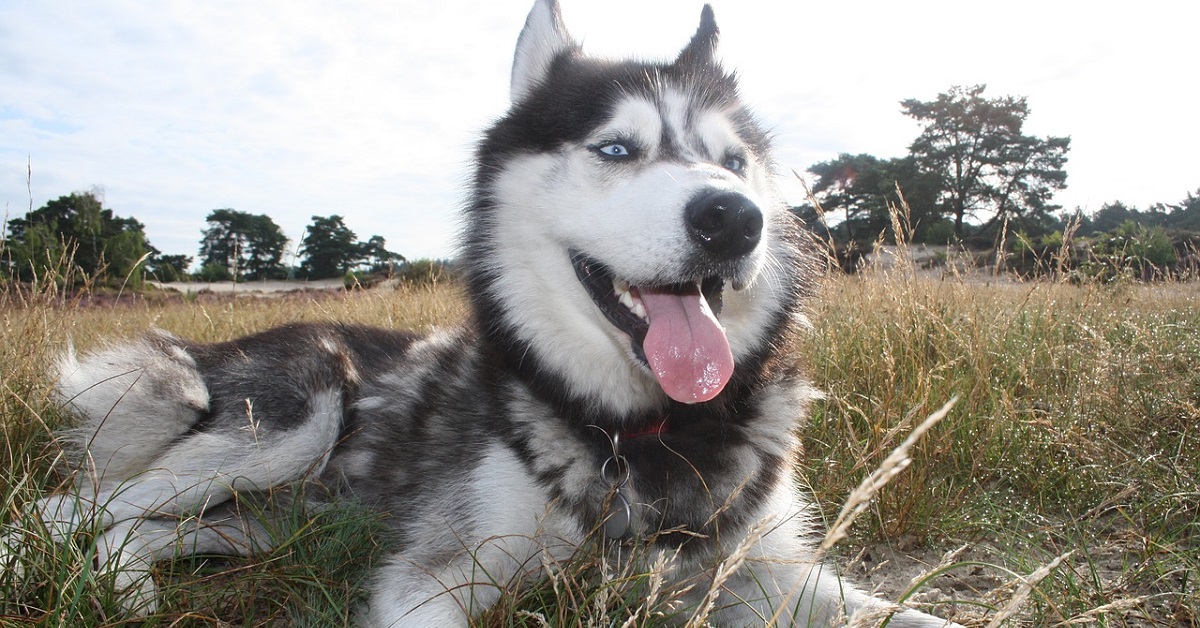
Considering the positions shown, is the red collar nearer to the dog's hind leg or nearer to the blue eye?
the blue eye

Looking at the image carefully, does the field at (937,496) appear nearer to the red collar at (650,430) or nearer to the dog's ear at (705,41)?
the red collar at (650,430)

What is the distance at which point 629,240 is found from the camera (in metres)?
1.93

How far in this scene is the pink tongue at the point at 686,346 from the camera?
1.93 metres

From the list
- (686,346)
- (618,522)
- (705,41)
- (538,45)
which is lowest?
(618,522)

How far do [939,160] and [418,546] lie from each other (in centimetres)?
5244

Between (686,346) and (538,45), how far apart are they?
60.5 inches

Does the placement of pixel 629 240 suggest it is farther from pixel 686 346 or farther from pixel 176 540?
pixel 176 540

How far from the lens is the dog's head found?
75.3 inches

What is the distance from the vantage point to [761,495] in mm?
2080

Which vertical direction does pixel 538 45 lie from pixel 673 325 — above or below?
above

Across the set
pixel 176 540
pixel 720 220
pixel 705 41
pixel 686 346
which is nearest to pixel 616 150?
pixel 720 220

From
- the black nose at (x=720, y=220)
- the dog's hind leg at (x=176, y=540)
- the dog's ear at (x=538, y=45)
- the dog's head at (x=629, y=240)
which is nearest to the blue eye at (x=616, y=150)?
the dog's head at (x=629, y=240)

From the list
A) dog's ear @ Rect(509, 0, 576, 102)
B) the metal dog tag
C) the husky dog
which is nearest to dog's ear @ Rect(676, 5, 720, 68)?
the husky dog

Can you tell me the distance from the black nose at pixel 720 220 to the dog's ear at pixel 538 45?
121cm
